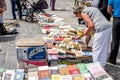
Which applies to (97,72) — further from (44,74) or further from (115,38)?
(115,38)

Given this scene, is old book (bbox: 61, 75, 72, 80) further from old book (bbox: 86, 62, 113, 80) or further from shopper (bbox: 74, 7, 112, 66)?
shopper (bbox: 74, 7, 112, 66)

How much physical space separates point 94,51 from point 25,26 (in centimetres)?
489

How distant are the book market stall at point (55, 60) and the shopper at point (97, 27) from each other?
32 centimetres

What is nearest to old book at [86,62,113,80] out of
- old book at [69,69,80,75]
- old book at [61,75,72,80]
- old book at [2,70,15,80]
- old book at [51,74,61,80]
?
old book at [69,69,80,75]

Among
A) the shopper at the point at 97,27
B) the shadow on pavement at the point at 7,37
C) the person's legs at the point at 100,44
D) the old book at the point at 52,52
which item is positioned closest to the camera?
the shopper at the point at 97,27

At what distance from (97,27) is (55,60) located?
3.03 feet

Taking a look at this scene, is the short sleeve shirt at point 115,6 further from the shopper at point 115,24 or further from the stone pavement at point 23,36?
the stone pavement at point 23,36

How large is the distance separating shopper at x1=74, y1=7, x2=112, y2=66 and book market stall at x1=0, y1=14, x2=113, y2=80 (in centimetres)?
32

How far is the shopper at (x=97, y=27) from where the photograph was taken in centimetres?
521

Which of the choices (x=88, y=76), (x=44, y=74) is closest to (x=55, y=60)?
(x=44, y=74)

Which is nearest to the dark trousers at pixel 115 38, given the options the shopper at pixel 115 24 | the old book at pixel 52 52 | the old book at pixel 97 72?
the shopper at pixel 115 24

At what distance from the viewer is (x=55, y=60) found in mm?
5379

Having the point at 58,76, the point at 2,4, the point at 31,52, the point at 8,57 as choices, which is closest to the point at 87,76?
the point at 58,76

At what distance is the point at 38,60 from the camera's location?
5305 millimetres
